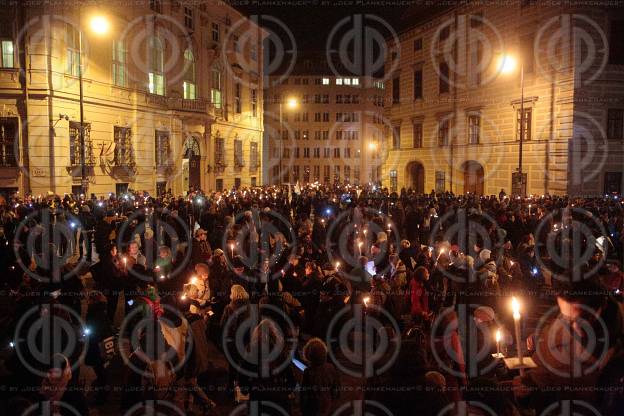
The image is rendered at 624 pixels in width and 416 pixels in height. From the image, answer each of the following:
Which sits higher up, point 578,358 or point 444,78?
point 444,78

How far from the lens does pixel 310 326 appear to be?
9.24m

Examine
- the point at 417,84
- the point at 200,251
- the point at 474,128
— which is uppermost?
the point at 417,84

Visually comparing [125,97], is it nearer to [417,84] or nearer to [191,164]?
→ [191,164]

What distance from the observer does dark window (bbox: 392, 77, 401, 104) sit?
1628 inches

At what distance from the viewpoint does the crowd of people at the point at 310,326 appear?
439 cm

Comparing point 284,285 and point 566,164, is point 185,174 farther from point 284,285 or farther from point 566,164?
point 284,285

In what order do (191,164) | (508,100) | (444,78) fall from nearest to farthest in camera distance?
(508,100) → (444,78) → (191,164)

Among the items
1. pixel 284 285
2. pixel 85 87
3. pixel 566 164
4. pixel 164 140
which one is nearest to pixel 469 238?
pixel 284 285

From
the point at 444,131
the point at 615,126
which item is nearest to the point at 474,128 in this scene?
the point at 444,131

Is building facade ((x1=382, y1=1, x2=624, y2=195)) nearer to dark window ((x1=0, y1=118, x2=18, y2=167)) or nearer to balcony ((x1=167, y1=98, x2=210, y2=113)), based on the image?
balcony ((x1=167, y1=98, x2=210, y2=113))

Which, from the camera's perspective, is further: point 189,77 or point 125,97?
point 189,77

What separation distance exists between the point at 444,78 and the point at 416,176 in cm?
814

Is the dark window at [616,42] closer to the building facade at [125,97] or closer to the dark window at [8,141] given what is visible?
the building facade at [125,97]

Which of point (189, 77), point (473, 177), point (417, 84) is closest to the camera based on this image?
point (473, 177)
